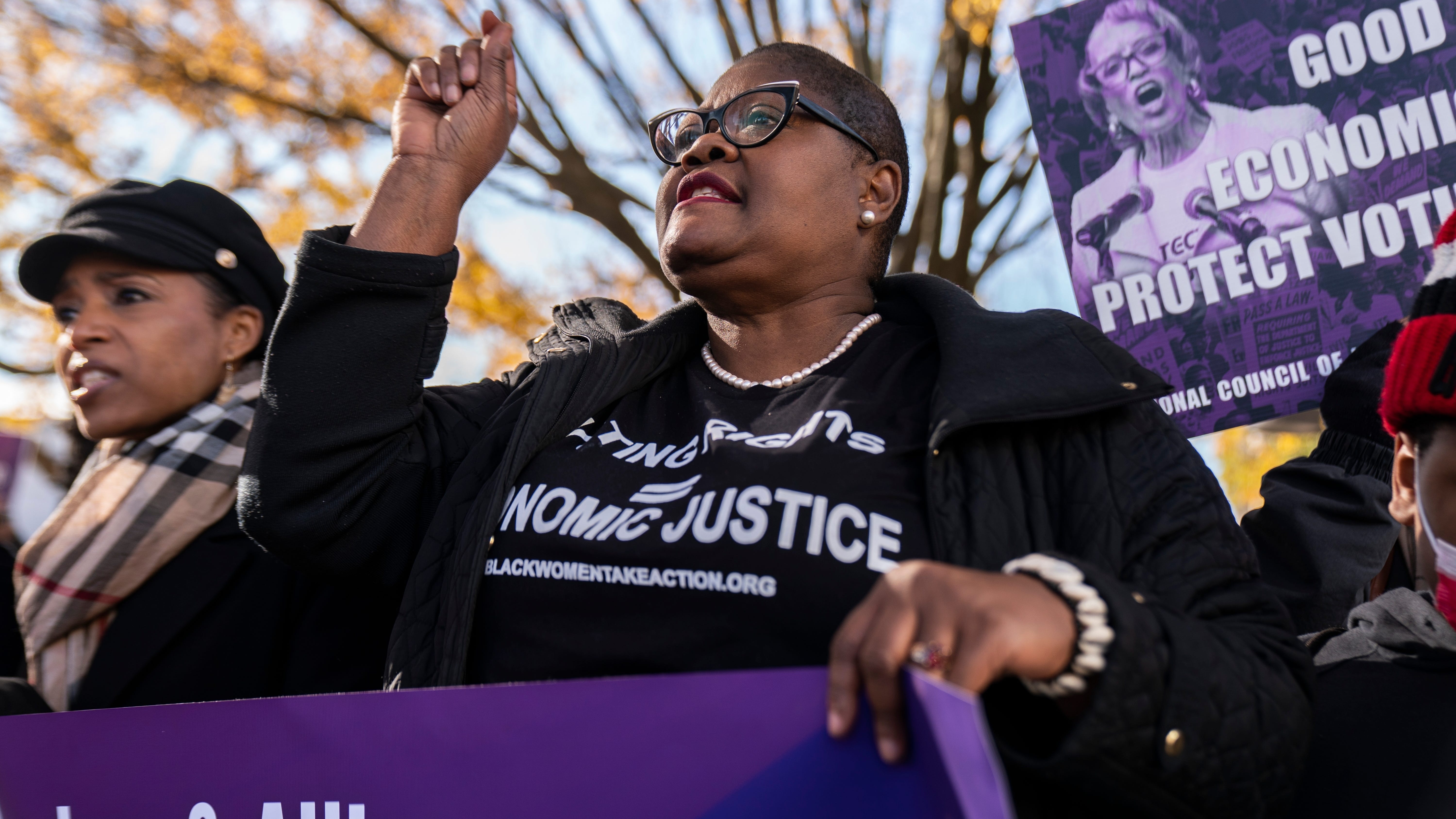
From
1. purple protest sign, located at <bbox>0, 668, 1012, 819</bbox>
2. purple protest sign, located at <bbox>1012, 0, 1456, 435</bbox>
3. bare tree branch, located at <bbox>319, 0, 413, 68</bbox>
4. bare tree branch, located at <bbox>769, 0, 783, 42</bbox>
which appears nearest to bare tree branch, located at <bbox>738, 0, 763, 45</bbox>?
bare tree branch, located at <bbox>769, 0, 783, 42</bbox>

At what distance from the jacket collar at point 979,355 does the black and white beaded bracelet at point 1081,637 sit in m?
0.46

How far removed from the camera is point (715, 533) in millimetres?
1754

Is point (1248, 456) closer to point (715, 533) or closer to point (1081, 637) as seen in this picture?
point (715, 533)

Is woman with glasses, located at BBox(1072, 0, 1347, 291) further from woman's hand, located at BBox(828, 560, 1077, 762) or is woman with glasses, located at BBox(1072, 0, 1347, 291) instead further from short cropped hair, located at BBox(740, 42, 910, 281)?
woman's hand, located at BBox(828, 560, 1077, 762)

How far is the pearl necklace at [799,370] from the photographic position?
2.18m

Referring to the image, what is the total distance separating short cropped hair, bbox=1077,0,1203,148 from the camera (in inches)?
101

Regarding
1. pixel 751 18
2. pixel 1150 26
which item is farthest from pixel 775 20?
pixel 1150 26

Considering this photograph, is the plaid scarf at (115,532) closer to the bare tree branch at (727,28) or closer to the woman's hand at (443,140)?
the woman's hand at (443,140)

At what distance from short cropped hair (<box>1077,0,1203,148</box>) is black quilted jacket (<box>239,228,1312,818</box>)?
2.31ft

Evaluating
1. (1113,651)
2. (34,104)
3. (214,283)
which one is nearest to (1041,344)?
(1113,651)

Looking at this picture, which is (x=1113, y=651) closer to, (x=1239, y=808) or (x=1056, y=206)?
(x=1239, y=808)

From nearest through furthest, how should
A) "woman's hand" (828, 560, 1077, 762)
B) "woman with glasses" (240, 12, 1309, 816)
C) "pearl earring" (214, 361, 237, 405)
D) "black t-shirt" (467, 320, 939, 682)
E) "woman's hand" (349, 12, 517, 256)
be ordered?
1. "woman's hand" (828, 560, 1077, 762)
2. "woman with glasses" (240, 12, 1309, 816)
3. "black t-shirt" (467, 320, 939, 682)
4. "woman's hand" (349, 12, 517, 256)
5. "pearl earring" (214, 361, 237, 405)

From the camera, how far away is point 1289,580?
7.50ft

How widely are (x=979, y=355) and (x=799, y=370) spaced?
469 mm
